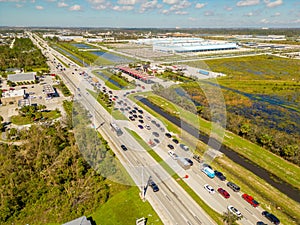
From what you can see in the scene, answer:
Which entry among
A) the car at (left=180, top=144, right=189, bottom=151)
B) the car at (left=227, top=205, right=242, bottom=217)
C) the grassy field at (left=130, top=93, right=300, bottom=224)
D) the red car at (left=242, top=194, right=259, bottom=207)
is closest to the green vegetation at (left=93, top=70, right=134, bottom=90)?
the car at (left=180, top=144, right=189, bottom=151)

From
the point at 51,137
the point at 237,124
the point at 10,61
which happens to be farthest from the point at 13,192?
the point at 10,61

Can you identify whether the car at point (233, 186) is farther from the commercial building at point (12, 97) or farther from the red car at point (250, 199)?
the commercial building at point (12, 97)

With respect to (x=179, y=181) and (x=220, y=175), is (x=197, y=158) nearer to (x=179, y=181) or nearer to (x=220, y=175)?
(x=220, y=175)

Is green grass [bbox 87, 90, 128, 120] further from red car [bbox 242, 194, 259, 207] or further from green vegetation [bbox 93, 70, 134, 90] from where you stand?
red car [bbox 242, 194, 259, 207]

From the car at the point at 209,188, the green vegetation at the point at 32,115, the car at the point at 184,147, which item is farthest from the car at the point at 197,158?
the green vegetation at the point at 32,115

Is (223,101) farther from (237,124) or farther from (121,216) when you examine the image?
(121,216)

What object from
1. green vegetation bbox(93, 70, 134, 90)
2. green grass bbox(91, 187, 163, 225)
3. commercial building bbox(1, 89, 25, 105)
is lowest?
green grass bbox(91, 187, 163, 225)
